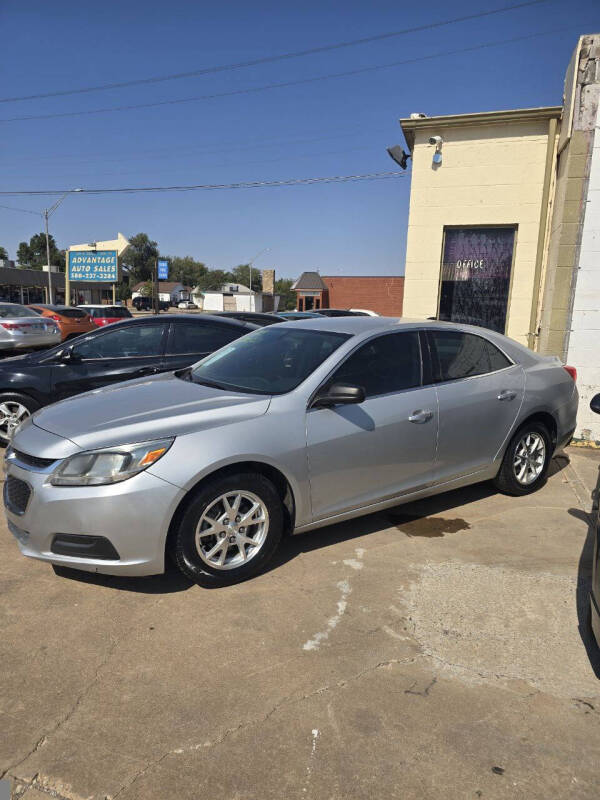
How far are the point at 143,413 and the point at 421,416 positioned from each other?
1889mm

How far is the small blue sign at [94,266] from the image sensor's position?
1929 inches

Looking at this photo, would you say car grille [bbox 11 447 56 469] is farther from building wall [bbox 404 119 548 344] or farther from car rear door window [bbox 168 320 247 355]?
building wall [bbox 404 119 548 344]

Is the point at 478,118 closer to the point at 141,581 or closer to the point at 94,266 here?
the point at 141,581

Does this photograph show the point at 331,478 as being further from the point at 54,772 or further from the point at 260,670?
the point at 54,772

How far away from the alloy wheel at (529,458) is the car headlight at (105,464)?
3.17m

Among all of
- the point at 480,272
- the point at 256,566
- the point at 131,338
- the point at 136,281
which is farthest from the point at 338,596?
the point at 136,281

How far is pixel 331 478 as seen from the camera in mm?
3818

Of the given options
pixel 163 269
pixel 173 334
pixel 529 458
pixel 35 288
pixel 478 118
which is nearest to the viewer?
pixel 529 458

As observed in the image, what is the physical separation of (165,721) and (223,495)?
123cm

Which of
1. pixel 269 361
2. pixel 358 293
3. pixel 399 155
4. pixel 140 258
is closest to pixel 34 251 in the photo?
pixel 140 258

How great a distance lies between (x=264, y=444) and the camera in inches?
139

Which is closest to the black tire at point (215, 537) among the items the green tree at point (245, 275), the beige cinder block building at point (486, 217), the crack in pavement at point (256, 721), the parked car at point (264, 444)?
the parked car at point (264, 444)

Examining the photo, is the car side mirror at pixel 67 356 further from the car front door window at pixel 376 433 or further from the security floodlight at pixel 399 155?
the security floodlight at pixel 399 155

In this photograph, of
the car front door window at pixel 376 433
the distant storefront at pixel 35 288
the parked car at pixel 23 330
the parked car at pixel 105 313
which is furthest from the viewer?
the distant storefront at pixel 35 288
